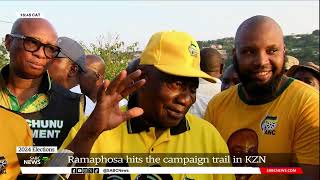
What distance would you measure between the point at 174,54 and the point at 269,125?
50 cm

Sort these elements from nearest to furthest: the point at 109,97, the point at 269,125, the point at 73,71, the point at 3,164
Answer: the point at 109,97
the point at 3,164
the point at 269,125
the point at 73,71

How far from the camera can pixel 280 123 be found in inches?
68.4

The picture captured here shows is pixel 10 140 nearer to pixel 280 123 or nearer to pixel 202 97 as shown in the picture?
pixel 280 123

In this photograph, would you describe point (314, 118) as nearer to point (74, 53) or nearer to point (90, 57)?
point (74, 53)

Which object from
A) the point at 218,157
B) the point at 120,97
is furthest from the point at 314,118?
the point at 120,97

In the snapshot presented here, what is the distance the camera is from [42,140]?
1969 millimetres

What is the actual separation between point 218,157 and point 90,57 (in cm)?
172

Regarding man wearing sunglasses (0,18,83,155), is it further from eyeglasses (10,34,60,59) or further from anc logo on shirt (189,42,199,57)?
anc logo on shirt (189,42,199,57)

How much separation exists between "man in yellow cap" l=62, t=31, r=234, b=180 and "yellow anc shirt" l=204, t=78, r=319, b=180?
27cm

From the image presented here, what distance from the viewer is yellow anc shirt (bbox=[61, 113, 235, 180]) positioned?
154 cm

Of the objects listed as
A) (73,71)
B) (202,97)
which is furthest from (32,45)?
(202,97)

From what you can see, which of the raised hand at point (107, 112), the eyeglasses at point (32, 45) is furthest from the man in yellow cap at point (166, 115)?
the eyeglasses at point (32, 45)

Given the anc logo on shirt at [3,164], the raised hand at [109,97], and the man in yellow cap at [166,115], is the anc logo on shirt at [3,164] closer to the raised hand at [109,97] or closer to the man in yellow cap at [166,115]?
the man in yellow cap at [166,115]

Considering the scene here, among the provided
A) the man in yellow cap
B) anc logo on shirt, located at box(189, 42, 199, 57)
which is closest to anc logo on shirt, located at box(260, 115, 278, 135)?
the man in yellow cap
